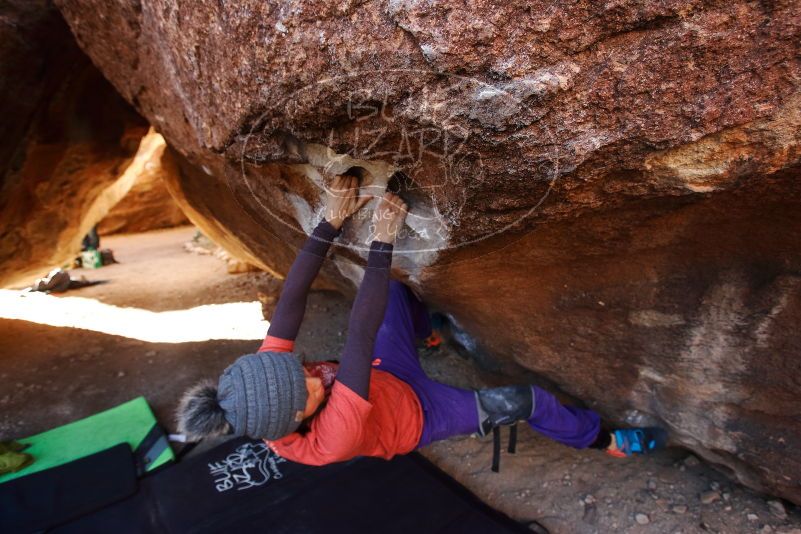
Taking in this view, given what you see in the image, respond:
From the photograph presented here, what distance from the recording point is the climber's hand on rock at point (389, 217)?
168 centimetres

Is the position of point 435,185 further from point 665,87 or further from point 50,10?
point 50,10

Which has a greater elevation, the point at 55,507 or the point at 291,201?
the point at 291,201

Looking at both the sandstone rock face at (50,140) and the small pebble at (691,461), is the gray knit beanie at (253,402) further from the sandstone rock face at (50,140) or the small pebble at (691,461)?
the sandstone rock face at (50,140)

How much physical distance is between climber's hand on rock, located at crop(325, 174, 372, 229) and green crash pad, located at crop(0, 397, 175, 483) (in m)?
1.90

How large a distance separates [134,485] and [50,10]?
8.81 feet

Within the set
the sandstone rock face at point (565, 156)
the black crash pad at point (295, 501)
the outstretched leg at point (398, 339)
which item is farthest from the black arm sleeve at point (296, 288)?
the black crash pad at point (295, 501)


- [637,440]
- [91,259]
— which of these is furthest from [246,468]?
[91,259]

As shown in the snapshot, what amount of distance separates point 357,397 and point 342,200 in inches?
27.7

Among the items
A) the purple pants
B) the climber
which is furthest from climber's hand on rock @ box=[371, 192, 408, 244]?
the purple pants

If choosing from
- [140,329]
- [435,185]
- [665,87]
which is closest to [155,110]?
[435,185]

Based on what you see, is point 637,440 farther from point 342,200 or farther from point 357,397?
point 342,200

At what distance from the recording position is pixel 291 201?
6.99ft

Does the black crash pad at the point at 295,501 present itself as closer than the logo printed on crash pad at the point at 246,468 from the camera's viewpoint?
Yes

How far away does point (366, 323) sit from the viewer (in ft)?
5.62
